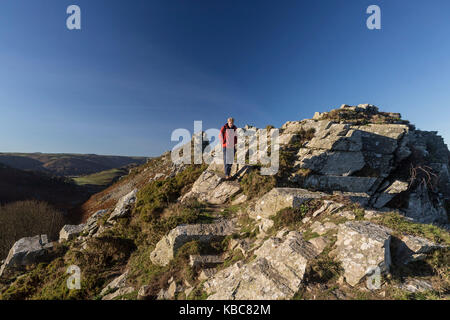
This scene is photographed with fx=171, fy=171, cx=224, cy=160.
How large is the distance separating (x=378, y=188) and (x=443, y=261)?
12050 millimetres

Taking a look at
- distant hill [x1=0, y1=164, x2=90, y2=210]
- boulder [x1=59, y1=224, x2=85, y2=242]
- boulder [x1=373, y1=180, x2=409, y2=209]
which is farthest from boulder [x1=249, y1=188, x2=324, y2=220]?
distant hill [x1=0, y1=164, x2=90, y2=210]

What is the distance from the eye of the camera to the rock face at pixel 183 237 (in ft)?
24.6

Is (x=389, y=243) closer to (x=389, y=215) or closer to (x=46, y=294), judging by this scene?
(x=389, y=215)

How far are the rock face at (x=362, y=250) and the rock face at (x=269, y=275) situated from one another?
0.82 metres

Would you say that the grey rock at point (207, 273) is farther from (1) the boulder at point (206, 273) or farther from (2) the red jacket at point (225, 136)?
(2) the red jacket at point (225, 136)

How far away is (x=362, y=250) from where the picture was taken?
15.1ft

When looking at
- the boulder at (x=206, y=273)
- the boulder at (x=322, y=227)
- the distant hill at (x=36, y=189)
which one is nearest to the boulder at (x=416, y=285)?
the boulder at (x=322, y=227)

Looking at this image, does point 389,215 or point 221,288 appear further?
point 389,215

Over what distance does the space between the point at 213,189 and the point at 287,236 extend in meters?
6.85

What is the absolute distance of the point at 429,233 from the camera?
5188 millimetres

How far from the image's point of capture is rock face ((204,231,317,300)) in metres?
4.41

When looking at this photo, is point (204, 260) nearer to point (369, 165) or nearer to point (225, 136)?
point (225, 136)

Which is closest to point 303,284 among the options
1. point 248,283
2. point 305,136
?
point 248,283
